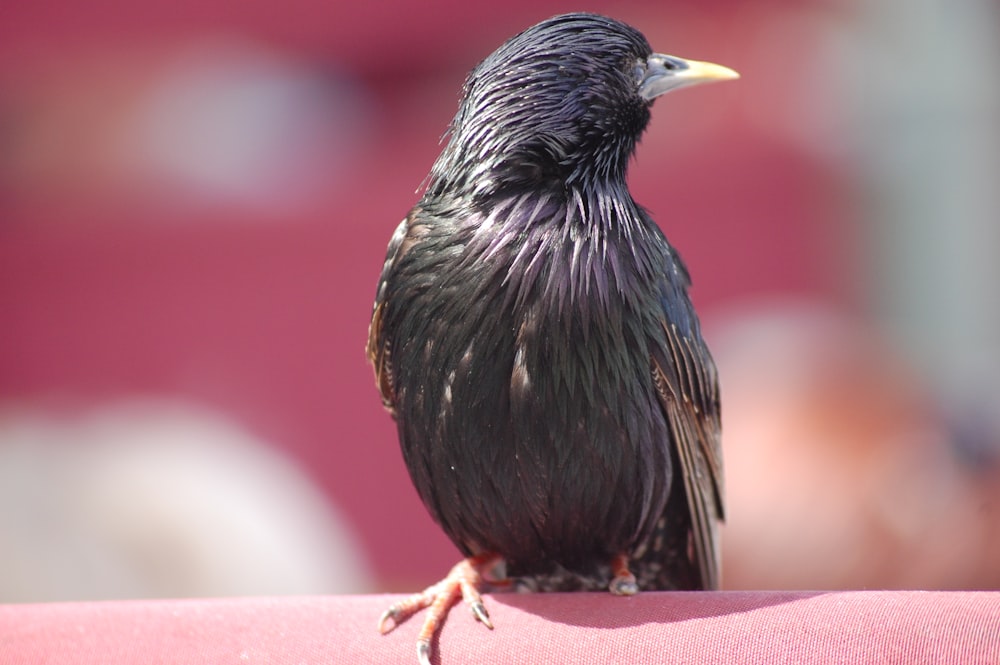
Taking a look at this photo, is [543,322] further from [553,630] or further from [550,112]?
[553,630]

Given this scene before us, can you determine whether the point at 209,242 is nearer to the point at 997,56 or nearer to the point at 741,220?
the point at 741,220

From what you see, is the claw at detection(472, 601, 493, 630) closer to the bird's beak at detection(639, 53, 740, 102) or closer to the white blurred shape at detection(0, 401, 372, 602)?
the bird's beak at detection(639, 53, 740, 102)

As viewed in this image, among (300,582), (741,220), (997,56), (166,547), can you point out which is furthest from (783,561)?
(997,56)

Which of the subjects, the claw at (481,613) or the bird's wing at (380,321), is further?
the bird's wing at (380,321)

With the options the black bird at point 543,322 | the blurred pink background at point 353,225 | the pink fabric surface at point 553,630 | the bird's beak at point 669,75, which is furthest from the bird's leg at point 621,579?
the blurred pink background at point 353,225

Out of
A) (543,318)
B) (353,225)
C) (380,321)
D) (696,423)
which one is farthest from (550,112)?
(353,225)

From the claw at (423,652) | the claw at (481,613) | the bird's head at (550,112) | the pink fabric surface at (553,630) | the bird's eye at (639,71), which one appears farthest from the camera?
the bird's eye at (639,71)

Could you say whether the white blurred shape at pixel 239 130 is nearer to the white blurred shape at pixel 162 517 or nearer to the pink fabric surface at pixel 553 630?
the white blurred shape at pixel 162 517

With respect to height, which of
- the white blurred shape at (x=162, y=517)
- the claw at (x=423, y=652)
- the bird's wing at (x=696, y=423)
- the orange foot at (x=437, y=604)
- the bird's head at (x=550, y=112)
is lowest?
the white blurred shape at (x=162, y=517)
